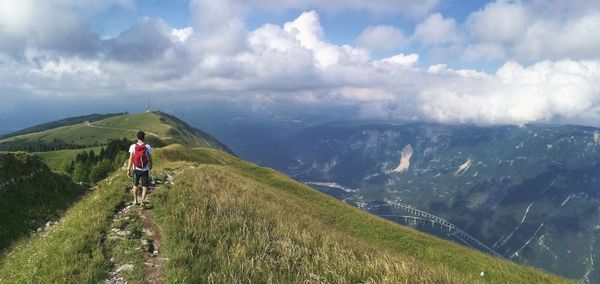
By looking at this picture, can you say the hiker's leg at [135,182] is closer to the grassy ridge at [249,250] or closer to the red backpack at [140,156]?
the red backpack at [140,156]

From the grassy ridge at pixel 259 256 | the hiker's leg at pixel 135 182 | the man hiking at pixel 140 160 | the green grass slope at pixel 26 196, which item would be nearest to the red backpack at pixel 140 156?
the man hiking at pixel 140 160

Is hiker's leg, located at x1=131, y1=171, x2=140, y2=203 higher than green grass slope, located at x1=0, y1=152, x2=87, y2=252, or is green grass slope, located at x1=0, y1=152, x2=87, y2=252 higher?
hiker's leg, located at x1=131, y1=171, x2=140, y2=203

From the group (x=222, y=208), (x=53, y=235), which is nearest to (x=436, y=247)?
(x=222, y=208)

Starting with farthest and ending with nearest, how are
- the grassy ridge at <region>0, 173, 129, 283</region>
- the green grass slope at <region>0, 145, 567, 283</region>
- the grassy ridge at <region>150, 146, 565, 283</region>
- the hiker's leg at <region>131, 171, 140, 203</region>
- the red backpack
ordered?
1. the red backpack
2. the hiker's leg at <region>131, 171, 140, 203</region>
3. the grassy ridge at <region>150, 146, 565, 283</region>
4. the green grass slope at <region>0, 145, 567, 283</region>
5. the grassy ridge at <region>0, 173, 129, 283</region>

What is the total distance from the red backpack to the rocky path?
455cm

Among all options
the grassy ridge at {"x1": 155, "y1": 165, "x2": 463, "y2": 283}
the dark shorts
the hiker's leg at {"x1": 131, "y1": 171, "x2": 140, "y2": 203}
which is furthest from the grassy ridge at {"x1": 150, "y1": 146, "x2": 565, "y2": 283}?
the hiker's leg at {"x1": 131, "y1": 171, "x2": 140, "y2": 203}

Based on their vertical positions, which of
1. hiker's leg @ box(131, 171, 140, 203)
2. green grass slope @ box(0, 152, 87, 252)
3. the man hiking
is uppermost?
the man hiking

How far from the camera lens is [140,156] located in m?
22.3

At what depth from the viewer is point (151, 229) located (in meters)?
15.9

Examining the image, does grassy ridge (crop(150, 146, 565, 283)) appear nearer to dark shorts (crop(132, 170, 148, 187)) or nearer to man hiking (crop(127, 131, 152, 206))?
dark shorts (crop(132, 170, 148, 187))

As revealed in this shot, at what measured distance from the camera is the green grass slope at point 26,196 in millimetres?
22156

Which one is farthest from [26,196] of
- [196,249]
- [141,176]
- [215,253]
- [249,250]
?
[249,250]

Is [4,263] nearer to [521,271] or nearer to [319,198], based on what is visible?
[521,271]

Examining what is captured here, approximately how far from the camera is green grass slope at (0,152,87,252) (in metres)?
22.2
